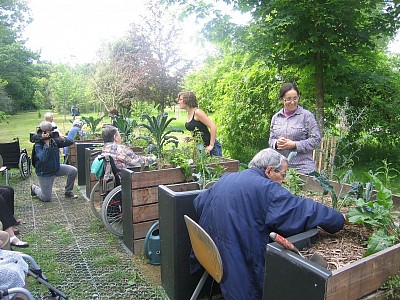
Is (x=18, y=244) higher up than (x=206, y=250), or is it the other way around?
(x=206, y=250)

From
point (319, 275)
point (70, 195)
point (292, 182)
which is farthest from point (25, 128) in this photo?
point (319, 275)

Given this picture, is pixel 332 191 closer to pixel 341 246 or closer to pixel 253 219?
pixel 341 246

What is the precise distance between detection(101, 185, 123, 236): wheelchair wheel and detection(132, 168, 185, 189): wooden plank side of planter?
1.91ft

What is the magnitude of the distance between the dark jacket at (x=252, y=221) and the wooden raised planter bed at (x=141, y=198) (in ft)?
5.37

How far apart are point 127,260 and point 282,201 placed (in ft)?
7.60

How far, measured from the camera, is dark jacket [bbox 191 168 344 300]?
5.89 ft

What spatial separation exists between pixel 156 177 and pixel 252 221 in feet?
6.17

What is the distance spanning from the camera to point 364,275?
146cm

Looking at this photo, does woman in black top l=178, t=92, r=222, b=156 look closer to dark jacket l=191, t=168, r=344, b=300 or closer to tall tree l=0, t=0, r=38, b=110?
dark jacket l=191, t=168, r=344, b=300

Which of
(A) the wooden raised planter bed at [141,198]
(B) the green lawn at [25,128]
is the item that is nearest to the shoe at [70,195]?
(A) the wooden raised planter bed at [141,198]

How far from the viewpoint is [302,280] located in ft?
4.77

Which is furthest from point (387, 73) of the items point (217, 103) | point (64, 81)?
point (64, 81)

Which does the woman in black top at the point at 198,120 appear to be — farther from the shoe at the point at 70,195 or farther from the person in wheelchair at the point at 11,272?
the shoe at the point at 70,195

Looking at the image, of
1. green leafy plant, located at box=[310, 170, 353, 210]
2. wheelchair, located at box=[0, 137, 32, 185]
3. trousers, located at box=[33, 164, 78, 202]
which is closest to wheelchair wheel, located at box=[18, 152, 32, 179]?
wheelchair, located at box=[0, 137, 32, 185]
